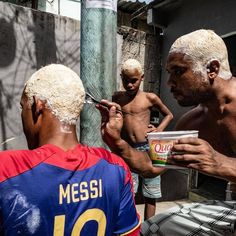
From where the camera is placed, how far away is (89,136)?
2.69 metres

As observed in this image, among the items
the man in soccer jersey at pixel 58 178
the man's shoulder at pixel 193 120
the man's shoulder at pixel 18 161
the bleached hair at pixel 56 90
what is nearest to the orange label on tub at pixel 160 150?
the man in soccer jersey at pixel 58 178

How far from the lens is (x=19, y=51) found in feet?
14.4

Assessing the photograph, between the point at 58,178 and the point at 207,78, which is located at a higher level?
the point at 207,78

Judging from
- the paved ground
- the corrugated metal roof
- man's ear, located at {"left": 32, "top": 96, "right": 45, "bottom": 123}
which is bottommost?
the paved ground

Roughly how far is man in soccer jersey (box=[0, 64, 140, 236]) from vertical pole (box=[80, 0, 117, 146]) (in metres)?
1.01

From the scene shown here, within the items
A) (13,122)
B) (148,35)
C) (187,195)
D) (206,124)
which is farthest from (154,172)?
(148,35)

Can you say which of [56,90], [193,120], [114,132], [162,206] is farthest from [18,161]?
[162,206]

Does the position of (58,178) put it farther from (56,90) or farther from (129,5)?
(129,5)

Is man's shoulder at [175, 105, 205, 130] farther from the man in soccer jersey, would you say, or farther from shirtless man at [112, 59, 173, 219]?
shirtless man at [112, 59, 173, 219]

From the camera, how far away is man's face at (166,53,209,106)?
214cm

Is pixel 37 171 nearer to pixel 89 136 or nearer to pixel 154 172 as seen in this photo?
pixel 154 172

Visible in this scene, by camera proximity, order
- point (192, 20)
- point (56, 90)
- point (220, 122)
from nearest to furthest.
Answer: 1. point (56, 90)
2. point (220, 122)
3. point (192, 20)

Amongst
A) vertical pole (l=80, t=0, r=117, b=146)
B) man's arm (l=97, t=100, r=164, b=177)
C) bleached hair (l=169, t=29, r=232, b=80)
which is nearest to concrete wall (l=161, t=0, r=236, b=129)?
vertical pole (l=80, t=0, r=117, b=146)

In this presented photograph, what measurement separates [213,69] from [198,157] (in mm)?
800
